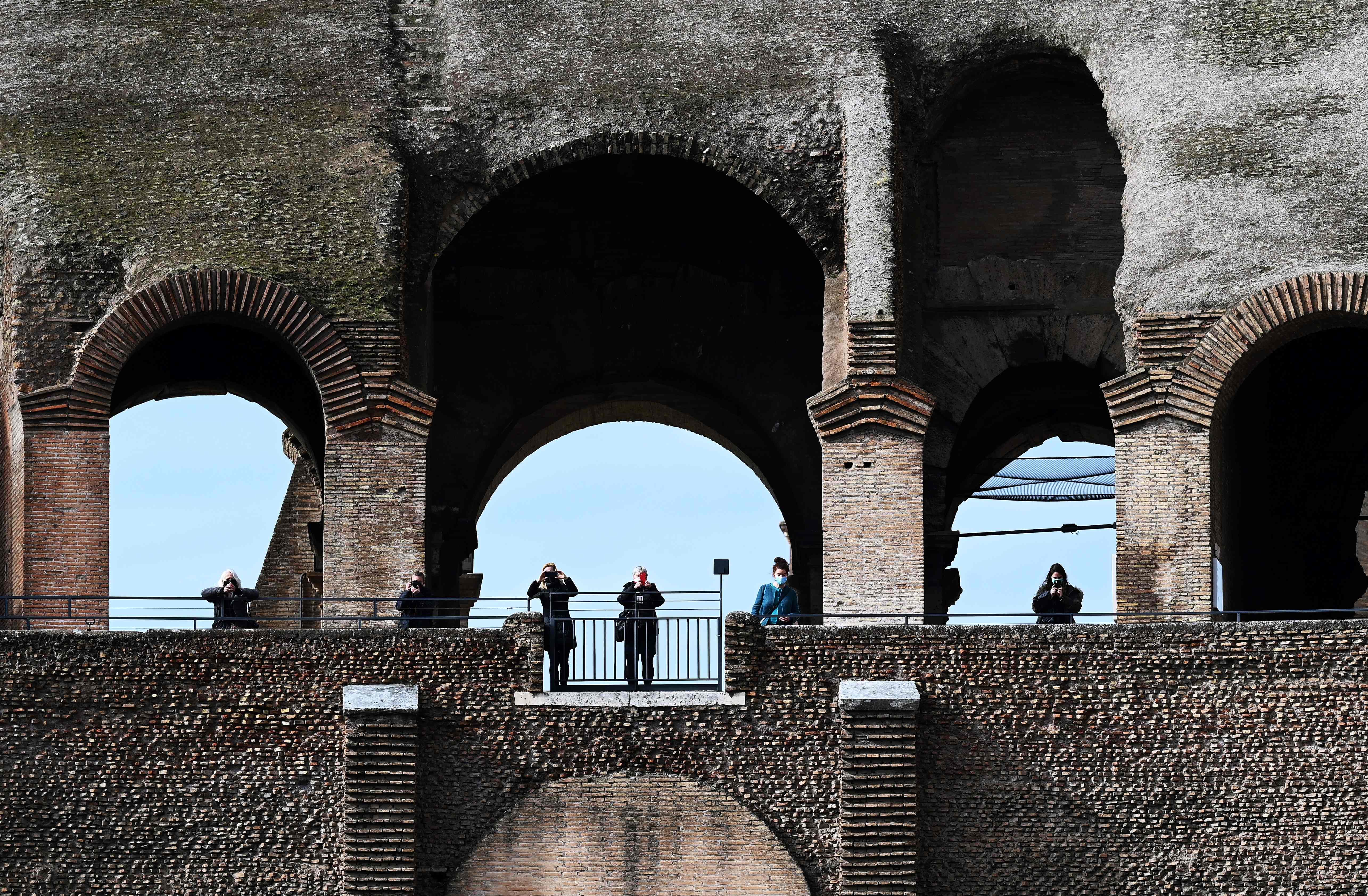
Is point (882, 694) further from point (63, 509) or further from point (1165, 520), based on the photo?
point (63, 509)

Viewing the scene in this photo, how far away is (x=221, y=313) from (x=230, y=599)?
2719mm

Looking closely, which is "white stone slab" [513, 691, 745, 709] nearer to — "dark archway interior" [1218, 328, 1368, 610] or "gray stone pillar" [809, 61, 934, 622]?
"gray stone pillar" [809, 61, 934, 622]

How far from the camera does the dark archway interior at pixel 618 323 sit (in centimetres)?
3288

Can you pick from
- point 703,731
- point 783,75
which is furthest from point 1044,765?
point 783,75

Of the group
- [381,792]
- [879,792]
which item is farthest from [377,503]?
[879,792]

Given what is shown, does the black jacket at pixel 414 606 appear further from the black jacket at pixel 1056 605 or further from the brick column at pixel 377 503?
the black jacket at pixel 1056 605

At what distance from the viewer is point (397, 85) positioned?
29.3 meters

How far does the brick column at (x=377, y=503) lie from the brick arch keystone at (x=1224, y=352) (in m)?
6.37

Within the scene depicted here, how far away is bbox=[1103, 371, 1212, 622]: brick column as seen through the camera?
89.3 ft

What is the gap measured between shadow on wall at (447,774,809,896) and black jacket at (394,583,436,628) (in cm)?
205

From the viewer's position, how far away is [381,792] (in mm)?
25438

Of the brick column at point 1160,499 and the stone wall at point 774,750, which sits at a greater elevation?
the brick column at point 1160,499

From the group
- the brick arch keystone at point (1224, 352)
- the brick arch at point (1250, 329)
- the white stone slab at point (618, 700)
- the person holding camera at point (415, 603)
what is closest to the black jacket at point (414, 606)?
the person holding camera at point (415, 603)

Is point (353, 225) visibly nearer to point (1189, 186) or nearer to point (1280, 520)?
point (1189, 186)
